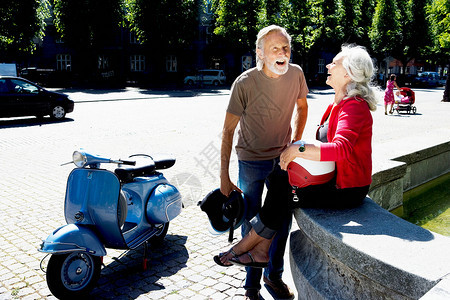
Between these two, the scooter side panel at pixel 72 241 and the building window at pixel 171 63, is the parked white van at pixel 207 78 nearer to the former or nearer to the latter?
the building window at pixel 171 63

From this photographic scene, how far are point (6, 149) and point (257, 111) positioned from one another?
331 inches

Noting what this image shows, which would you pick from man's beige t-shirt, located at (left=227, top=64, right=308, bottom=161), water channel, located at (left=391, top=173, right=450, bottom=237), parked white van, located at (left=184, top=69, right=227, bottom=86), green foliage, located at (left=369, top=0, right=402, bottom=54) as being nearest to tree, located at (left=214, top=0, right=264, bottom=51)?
parked white van, located at (left=184, top=69, right=227, bottom=86)

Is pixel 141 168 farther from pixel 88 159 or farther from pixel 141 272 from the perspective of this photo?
pixel 141 272

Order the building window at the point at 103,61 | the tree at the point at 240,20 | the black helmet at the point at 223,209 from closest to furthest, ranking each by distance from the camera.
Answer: the black helmet at the point at 223,209
the tree at the point at 240,20
the building window at the point at 103,61

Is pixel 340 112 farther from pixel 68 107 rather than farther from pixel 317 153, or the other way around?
pixel 68 107

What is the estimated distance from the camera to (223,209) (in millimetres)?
3172

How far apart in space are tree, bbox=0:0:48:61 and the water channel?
30111 millimetres

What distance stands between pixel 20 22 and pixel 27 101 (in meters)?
18.7

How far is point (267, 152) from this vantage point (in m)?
3.29

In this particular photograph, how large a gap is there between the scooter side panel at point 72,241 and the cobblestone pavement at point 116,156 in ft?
1.40

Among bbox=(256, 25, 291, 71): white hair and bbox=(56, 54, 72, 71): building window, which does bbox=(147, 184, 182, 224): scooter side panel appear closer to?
bbox=(256, 25, 291, 71): white hair

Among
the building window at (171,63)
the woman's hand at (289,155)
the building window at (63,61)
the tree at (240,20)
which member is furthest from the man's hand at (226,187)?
the building window at (171,63)

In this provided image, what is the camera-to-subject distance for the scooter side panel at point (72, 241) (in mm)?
3256

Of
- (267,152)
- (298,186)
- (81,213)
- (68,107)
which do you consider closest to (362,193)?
(298,186)
